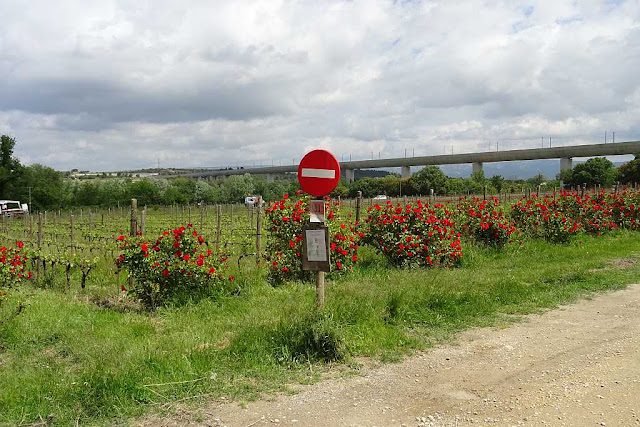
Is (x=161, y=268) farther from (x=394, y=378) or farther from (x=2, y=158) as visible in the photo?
(x=2, y=158)

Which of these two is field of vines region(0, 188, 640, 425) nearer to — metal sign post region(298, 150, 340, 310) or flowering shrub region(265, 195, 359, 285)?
flowering shrub region(265, 195, 359, 285)

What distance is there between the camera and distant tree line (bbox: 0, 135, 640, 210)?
6266 centimetres

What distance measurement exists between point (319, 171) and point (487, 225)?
25.8ft

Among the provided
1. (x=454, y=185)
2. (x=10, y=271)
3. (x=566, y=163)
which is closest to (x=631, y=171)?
(x=566, y=163)

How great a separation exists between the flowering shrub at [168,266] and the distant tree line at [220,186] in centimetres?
4744

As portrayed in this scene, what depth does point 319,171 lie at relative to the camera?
547 cm

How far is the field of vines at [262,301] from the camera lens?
14.4ft

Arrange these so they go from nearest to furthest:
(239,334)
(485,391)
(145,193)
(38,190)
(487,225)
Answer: (485,391), (239,334), (487,225), (38,190), (145,193)

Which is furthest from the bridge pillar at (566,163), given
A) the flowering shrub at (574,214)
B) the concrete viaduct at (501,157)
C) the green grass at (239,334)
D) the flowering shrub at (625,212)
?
the green grass at (239,334)

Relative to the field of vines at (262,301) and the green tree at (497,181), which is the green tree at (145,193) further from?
the field of vines at (262,301)

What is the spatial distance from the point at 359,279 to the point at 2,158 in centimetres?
7598

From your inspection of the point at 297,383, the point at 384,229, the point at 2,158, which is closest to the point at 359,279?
the point at 384,229

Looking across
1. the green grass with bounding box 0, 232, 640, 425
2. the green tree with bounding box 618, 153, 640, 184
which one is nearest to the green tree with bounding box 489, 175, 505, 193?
the green tree with bounding box 618, 153, 640, 184

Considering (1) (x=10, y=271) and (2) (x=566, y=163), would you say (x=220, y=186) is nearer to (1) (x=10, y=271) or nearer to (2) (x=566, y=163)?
(2) (x=566, y=163)
